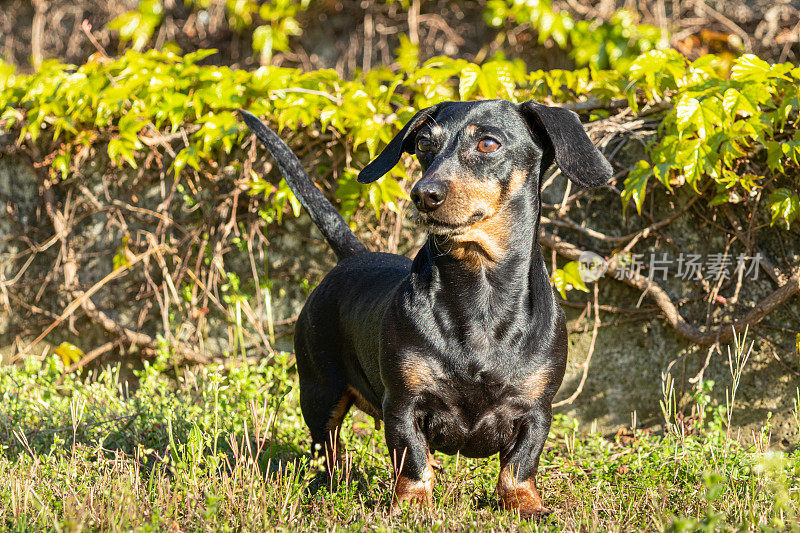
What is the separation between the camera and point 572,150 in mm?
2627

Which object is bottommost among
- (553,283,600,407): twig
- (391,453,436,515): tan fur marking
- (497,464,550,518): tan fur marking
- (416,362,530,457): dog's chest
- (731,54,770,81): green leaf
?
(553,283,600,407): twig

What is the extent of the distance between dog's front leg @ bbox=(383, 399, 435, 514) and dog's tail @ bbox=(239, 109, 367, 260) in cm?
108

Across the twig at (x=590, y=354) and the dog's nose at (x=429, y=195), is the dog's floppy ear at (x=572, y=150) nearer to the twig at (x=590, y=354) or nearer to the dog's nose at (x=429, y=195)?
the dog's nose at (x=429, y=195)

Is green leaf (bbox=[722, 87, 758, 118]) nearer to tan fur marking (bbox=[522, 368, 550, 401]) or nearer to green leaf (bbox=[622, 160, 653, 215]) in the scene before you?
green leaf (bbox=[622, 160, 653, 215])

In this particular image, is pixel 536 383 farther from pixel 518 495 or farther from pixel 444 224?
pixel 444 224

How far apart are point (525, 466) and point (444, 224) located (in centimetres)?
89

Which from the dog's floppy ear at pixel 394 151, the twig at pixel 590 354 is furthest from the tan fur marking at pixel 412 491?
the twig at pixel 590 354

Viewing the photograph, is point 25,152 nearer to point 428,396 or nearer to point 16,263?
point 16,263

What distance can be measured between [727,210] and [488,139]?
182 cm

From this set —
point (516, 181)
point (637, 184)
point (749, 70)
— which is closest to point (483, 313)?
point (516, 181)

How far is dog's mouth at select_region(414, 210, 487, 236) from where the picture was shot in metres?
2.46

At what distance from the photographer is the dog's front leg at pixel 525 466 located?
268 centimetres

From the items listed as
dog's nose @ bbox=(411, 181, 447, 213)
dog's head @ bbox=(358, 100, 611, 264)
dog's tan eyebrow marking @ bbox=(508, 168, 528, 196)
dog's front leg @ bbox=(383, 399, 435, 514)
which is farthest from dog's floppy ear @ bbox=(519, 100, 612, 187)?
dog's front leg @ bbox=(383, 399, 435, 514)
